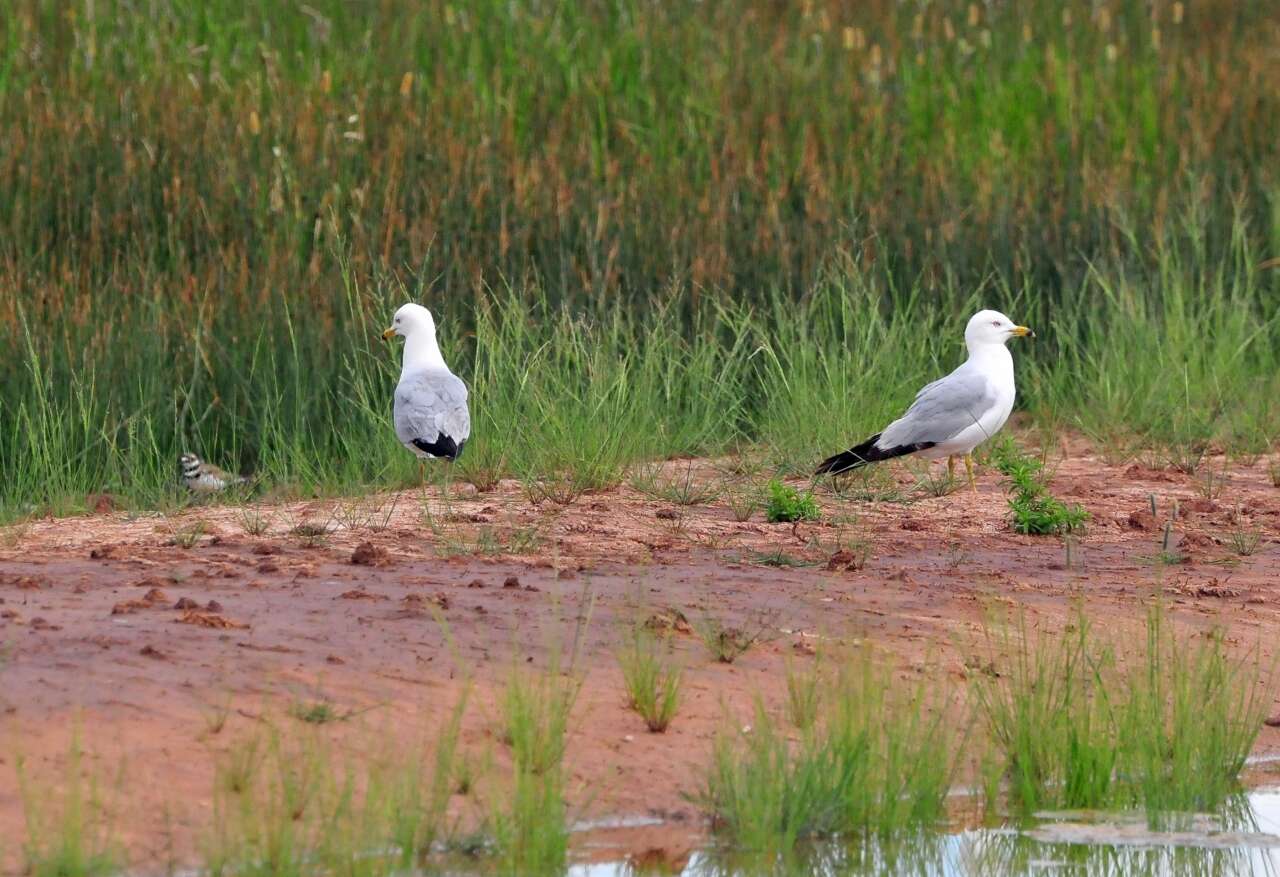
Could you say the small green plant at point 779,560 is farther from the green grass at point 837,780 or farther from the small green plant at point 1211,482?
the small green plant at point 1211,482

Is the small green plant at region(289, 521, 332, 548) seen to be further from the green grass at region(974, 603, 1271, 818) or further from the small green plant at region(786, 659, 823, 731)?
the green grass at region(974, 603, 1271, 818)

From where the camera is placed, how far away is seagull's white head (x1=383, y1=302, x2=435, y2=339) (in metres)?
8.95

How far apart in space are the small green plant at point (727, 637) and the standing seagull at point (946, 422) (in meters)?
2.18

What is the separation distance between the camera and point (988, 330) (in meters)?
8.71

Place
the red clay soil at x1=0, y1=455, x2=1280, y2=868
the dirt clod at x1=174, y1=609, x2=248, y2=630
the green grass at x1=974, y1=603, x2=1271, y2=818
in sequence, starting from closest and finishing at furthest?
the red clay soil at x1=0, y1=455, x2=1280, y2=868 → the green grass at x1=974, y1=603, x2=1271, y2=818 → the dirt clod at x1=174, y1=609, x2=248, y2=630

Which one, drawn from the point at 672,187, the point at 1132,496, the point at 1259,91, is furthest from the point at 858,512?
the point at 1259,91

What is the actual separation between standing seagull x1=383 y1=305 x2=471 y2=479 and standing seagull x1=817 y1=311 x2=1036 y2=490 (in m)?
1.42

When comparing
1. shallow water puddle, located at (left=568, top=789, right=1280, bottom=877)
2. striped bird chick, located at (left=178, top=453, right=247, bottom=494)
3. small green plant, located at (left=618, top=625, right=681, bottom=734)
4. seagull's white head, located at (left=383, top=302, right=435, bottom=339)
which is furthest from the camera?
seagull's white head, located at (left=383, top=302, right=435, bottom=339)

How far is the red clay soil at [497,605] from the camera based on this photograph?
493 centimetres

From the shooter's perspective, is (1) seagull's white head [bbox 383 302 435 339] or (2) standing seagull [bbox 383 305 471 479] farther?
(1) seagull's white head [bbox 383 302 435 339]

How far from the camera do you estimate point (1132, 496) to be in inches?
338

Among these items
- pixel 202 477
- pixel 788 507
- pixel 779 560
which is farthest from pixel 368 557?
pixel 202 477

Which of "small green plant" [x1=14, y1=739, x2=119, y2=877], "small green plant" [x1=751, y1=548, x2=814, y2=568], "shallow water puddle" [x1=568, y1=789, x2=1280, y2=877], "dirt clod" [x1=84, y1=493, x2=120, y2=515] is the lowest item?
"shallow water puddle" [x1=568, y1=789, x2=1280, y2=877]

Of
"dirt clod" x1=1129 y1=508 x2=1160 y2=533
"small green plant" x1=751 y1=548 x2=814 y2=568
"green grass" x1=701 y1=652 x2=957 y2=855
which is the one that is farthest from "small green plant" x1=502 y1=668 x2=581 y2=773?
"dirt clod" x1=1129 y1=508 x2=1160 y2=533
